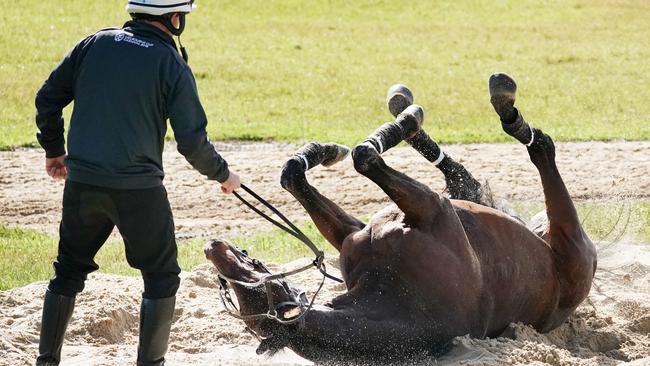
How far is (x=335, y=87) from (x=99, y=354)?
12.4 m

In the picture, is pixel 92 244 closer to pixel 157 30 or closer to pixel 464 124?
pixel 157 30

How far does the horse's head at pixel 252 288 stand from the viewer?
482 centimetres

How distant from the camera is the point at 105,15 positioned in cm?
2331

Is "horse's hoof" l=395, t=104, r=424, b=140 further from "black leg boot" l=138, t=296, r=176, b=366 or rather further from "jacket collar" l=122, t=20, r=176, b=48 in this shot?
"black leg boot" l=138, t=296, r=176, b=366

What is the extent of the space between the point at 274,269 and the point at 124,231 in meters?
2.45

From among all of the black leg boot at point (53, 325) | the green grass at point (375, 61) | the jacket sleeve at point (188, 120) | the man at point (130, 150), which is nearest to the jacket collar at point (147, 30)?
the man at point (130, 150)

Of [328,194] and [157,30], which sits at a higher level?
[157,30]

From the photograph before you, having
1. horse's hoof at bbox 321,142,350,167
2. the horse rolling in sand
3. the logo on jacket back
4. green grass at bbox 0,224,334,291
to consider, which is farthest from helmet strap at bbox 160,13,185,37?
green grass at bbox 0,224,334,291

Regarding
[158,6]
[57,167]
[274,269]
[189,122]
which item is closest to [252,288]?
[189,122]

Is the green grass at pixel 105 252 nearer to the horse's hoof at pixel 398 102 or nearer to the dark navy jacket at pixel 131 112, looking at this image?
the horse's hoof at pixel 398 102

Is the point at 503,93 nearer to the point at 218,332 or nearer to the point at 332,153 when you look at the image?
the point at 332,153

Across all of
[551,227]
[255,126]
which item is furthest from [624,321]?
[255,126]

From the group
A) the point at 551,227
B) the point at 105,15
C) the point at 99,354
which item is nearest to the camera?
the point at 99,354

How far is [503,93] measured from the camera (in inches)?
244
